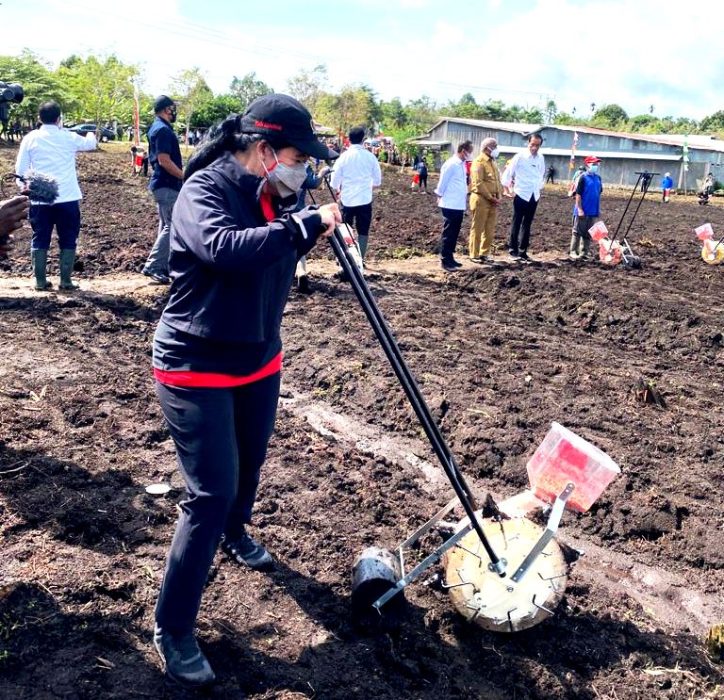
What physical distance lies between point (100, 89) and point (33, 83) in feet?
13.8

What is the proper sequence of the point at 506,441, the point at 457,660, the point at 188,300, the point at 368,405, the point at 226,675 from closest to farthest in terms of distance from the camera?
1. the point at 188,300
2. the point at 226,675
3. the point at 457,660
4. the point at 506,441
5. the point at 368,405

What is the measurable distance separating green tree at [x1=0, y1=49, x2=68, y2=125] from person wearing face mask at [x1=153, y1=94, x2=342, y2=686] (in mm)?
48324

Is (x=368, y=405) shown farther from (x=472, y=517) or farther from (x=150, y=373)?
(x=472, y=517)

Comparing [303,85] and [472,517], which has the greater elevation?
[303,85]

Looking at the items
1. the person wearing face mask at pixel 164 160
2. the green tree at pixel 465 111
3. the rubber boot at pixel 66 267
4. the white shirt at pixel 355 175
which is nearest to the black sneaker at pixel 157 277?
the person wearing face mask at pixel 164 160

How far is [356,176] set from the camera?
9.91 metres

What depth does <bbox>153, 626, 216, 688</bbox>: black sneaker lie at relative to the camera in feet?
8.79

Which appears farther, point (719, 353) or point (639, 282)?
point (639, 282)

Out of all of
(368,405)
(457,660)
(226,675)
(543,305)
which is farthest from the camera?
(543,305)

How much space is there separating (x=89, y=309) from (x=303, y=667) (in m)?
5.84

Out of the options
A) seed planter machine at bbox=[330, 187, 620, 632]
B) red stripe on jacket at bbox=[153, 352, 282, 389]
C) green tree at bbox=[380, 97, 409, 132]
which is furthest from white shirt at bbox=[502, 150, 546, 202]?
green tree at bbox=[380, 97, 409, 132]

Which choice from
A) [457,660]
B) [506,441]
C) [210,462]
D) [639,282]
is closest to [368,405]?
[506,441]

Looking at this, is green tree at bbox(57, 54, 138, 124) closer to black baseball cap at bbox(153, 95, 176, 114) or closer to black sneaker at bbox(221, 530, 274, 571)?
black baseball cap at bbox(153, 95, 176, 114)

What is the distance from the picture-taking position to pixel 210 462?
256 centimetres
